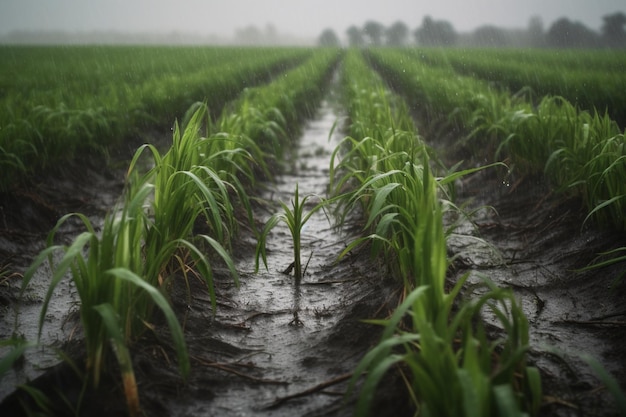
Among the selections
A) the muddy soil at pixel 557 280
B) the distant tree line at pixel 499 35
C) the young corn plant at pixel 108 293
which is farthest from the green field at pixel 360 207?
the distant tree line at pixel 499 35

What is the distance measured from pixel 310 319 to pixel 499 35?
74731mm

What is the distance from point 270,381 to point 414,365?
0.80 metres

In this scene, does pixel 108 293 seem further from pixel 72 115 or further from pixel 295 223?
pixel 72 115

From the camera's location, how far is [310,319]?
8.36ft

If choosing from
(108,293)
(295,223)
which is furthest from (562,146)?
(108,293)

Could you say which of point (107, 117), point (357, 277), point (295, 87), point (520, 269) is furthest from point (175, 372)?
point (295, 87)

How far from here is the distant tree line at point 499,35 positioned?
2110 inches

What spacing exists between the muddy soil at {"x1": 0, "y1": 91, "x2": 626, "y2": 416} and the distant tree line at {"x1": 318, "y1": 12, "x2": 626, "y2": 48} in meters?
47.4

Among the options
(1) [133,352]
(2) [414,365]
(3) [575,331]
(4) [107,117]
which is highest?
(4) [107,117]

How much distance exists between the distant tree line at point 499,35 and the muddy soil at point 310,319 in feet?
→ 155

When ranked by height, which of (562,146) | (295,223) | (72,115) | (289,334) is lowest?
(289,334)

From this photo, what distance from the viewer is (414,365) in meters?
1.35

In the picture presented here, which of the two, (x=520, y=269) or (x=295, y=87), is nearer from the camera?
(x=520, y=269)

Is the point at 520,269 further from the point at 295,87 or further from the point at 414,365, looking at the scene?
the point at 295,87
